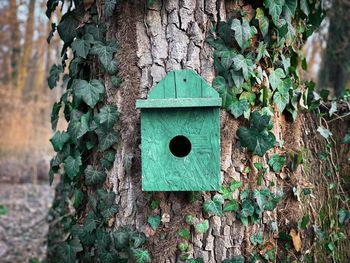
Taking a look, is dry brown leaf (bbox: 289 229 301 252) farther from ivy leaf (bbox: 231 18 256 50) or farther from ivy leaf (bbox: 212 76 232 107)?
ivy leaf (bbox: 231 18 256 50)

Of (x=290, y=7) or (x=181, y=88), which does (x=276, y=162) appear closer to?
(x=181, y=88)

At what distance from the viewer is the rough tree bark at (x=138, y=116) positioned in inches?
84.5

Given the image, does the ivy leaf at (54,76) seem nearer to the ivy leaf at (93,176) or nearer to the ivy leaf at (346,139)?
the ivy leaf at (93,176)

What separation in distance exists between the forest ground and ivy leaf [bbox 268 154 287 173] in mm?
3010

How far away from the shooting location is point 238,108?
7.03 feet

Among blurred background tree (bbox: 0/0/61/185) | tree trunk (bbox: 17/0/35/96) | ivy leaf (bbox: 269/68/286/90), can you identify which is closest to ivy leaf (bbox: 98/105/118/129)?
ivy leaf (bbox: 269/68/286/90)

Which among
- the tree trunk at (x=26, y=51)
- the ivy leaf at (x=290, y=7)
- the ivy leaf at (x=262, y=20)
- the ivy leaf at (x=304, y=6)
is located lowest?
the ivy leaf at (x=262, y=20)

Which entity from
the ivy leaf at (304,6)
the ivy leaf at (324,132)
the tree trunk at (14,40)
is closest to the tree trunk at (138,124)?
the ivy leaf at (304,6)

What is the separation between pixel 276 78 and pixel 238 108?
0.30m

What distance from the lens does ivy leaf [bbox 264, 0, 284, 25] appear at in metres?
2.17

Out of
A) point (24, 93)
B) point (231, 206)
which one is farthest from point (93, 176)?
point (24, 93)

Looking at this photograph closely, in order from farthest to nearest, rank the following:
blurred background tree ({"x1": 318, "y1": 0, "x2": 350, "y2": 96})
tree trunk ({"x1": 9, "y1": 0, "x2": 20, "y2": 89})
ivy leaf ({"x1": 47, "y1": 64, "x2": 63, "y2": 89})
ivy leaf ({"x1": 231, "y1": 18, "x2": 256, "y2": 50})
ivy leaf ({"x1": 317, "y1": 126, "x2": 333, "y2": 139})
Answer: tree trunk ({"x1": 9, "y1": 0, "x2": 20, "y2": 89}), blurred background tree ({"x1": 318, "y1": 0, "x2": 350, "y2": 96}), ivy leaf ({"x1": 317, "y1": 126, "x2": 333, "y2": 139}), ivy leaf ({"x1": 47, "y1": 64, "x2": 63, "y2": 89}), ivy leaf ({"x1": 231, "y1": 18, "x2": 256, "y2": 50})

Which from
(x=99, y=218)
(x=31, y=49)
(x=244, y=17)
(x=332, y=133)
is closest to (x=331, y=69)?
(x=332, y=133)

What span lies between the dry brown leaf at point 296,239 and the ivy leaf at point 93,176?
1039 millimetres
